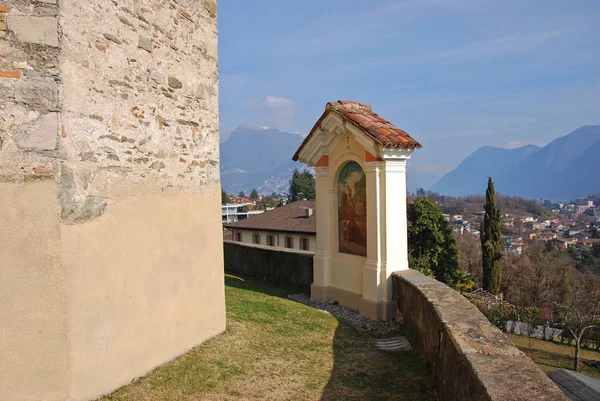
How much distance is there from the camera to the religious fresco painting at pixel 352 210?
30.3 feet

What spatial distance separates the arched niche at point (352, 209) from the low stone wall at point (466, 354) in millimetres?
2391

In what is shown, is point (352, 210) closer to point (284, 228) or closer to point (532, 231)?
point (284, 228)

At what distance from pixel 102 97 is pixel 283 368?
3.75 metres

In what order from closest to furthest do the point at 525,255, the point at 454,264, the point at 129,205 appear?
the point at 129,205
the point at 454,264
the point at 525,255

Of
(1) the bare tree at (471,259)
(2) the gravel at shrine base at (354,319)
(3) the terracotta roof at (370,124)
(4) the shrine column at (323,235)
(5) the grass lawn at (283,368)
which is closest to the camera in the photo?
(5) the grass lawn at (283,368)

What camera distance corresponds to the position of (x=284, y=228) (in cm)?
3725

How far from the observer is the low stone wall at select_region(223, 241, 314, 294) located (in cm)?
1109

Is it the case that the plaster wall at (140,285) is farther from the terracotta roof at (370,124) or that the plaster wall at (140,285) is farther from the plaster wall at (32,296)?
the terracotta roof at (370,124)

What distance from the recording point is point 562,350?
79.0ft

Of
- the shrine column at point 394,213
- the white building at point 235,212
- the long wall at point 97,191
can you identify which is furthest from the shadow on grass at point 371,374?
the white building at point 235,212

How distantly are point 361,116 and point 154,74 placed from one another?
5.04 metres

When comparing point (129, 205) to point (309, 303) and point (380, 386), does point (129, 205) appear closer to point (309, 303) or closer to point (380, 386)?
point (380, 386)

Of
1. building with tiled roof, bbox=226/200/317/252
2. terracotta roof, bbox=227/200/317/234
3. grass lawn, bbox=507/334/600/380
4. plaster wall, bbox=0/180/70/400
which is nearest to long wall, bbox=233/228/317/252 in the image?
building with tiled roof, bbox=226/200/317/252

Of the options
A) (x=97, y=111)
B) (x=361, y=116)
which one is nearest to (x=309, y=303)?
(x=361, y=116)
